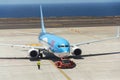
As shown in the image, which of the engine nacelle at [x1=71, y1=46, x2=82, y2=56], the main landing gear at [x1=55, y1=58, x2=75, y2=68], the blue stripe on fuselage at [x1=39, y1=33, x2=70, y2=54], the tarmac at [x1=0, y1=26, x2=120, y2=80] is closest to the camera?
the tarmac at [x1=0, y1=26, x2=120, y2=80]

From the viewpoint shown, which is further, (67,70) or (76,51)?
(76,51)

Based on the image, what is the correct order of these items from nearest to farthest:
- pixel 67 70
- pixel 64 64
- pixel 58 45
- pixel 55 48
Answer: pixel 67 70 < pixel 64 64 < pixel 58 45 < pixel 55 48

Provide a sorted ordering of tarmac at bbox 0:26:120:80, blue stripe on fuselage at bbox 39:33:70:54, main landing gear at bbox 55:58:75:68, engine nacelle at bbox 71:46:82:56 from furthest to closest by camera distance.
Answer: engine nacelle at bbox 71:46:82:56 → blue stripe on fuselage at bbox 39:33:70:54 → main landing gear at bbox 55:58:75:68 → tarmac at bbox 0:26:120:80

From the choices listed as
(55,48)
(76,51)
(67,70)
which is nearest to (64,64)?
(67,70)

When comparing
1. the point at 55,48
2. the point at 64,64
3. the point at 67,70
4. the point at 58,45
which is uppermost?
the point at 58,45

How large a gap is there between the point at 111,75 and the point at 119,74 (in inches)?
45.2

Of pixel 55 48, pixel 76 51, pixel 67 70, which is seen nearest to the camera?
pixel 67 70

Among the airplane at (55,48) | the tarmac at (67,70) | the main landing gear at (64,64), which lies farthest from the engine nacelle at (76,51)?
the main landing gear at (64,64)

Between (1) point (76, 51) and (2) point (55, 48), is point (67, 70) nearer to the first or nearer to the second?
Result: (2) point (55, 48)

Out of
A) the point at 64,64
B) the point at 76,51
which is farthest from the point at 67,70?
the point at 76,51

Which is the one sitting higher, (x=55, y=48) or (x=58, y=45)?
(x=58, y=45)

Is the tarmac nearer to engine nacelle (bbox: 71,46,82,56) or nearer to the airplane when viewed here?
engine nacelle (bbox: 71,46,82,56)

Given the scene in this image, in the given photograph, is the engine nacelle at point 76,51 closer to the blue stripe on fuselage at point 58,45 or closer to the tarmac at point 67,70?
the tarmac at point 67,70

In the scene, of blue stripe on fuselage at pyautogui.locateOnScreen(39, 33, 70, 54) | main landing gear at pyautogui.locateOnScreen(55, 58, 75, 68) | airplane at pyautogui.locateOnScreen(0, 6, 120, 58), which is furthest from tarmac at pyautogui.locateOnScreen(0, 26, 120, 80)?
blue stripe on fuselage at pyautogui.locateOnScreen(39, 33, 70, 54)
